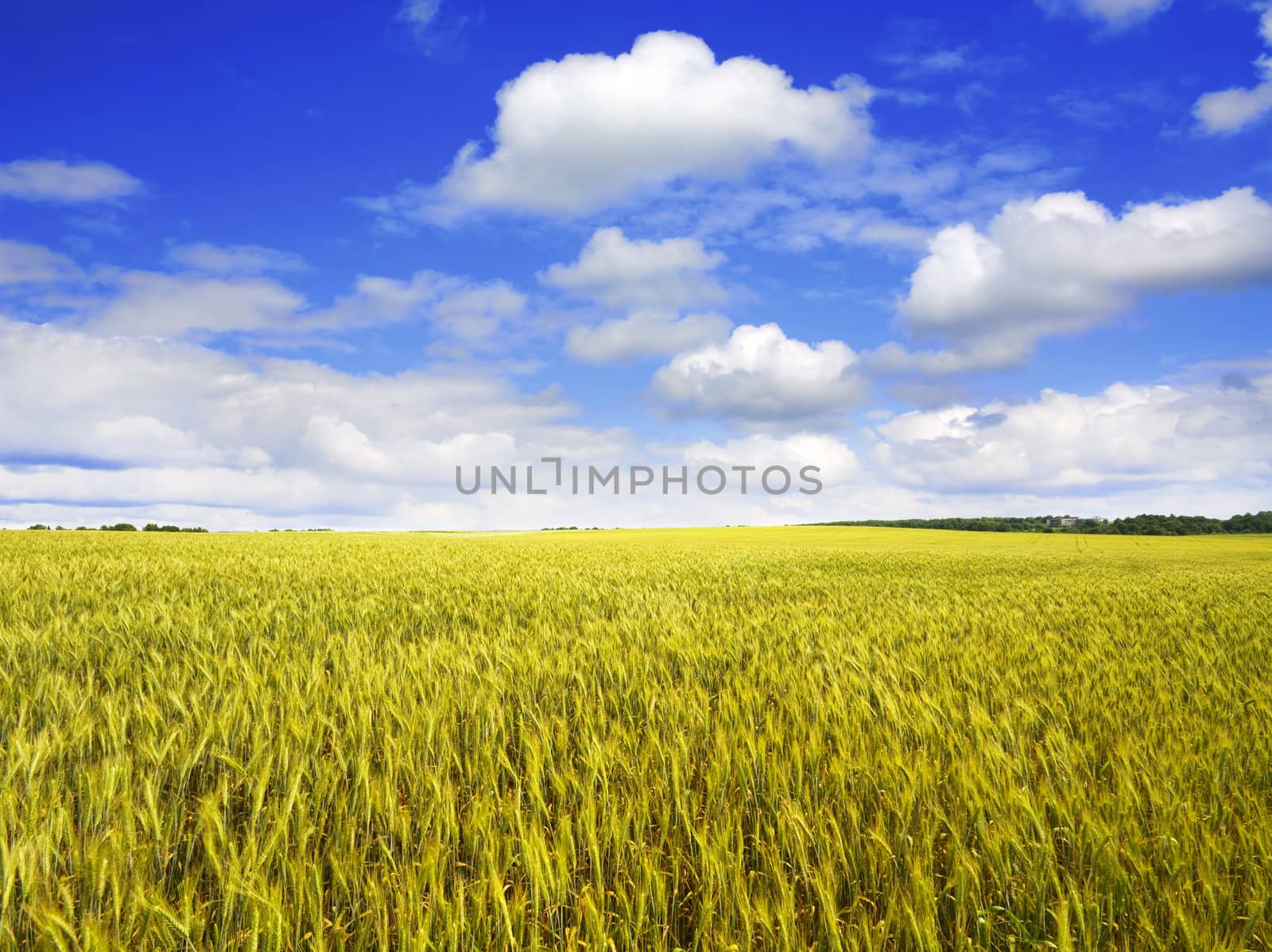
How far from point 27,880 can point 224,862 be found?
1.30 ft

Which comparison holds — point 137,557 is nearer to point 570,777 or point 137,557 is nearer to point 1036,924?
point 570,777

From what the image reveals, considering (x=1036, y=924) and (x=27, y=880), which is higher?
(x=27, y=880)

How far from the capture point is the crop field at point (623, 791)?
5.00 ft

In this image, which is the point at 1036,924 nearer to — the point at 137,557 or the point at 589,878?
the point at 589,878

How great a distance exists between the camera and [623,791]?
82.2 inches

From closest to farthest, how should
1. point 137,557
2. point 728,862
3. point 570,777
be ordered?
point 728,862, point 570,777, point 137,557

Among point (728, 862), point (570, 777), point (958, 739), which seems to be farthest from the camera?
point (958, 739)

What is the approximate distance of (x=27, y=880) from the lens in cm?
A: 151

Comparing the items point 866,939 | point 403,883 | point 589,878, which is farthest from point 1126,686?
point 403,883

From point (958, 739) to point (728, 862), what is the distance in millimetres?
1296

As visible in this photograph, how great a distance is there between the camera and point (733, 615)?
231 inches

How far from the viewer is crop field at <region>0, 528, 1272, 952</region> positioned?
152cm

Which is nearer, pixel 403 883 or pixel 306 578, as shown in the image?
pixel 403 883

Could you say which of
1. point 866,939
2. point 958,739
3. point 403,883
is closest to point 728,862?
point 866,939
